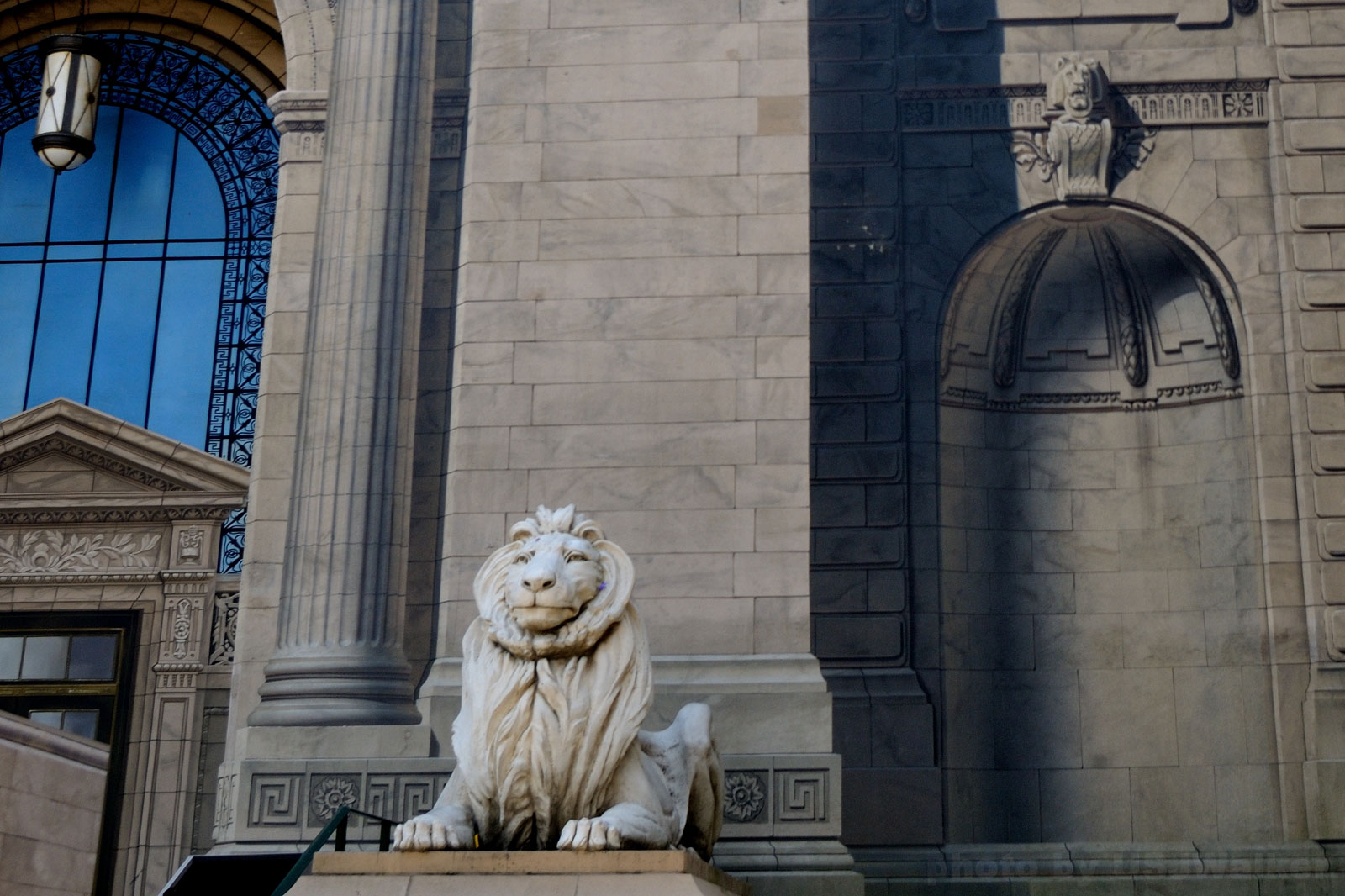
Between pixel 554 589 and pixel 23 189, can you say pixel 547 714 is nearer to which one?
pixel 554 589

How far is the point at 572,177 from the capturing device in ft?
41.7

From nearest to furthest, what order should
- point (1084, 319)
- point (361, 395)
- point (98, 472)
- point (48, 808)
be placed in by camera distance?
point (361, 395) < point (48, 808) < point (1084, 319) < point (98, 472)

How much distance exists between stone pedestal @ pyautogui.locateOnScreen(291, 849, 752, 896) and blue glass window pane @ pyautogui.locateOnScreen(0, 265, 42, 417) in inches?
477

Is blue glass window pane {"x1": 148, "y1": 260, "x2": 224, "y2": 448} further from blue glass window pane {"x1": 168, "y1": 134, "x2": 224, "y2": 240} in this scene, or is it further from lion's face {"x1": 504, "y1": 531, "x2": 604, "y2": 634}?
lion's face {"x1": 504, "y1": 531, "x2": 604, "y2": 634}

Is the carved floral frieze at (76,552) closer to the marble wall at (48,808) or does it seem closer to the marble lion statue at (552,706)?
the marble wall at (48,808)

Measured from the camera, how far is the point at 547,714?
867 cm

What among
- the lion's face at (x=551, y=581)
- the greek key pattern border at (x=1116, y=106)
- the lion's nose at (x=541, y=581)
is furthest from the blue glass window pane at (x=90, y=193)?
the lion's nose at (x=541, y=581)

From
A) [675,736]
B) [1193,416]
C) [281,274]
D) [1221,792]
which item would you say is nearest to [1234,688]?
[1221,792]

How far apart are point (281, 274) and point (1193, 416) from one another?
27.1 ft

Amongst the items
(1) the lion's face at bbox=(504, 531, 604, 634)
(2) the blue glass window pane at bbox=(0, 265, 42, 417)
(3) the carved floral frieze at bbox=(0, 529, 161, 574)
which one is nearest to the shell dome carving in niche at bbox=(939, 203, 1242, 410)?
(1) the lion's face at bbox=(504, 531, 604, 634)

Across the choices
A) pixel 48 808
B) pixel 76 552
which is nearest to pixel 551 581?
pixel 48 808

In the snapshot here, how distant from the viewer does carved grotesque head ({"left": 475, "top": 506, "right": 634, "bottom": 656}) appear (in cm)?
871

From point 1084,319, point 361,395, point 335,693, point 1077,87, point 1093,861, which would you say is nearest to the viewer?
point 335,693

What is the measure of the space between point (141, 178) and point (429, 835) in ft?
43.0
